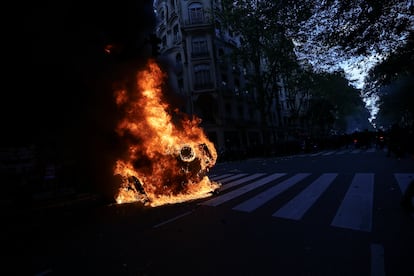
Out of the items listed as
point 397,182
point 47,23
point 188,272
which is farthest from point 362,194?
point 47,23

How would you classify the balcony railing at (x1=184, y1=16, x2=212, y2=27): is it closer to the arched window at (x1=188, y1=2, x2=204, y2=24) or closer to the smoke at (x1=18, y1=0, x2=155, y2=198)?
the arched window at (x1=188, y1=2, x2=204, y2=24)

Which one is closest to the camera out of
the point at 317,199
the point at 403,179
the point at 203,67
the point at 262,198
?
the point at 317,199

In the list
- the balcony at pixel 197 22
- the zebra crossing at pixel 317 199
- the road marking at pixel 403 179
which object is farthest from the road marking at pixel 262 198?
the balcony at pixel 197 22

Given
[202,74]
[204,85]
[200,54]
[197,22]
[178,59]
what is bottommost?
[204,85]

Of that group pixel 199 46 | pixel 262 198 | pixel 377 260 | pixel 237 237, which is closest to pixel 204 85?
pixel 199 46

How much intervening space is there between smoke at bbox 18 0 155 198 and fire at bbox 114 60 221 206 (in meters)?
0.49

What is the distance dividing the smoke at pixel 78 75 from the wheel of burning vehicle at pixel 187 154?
7.98ft

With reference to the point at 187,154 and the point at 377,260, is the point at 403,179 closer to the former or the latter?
the point at 377,260

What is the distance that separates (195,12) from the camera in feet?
103

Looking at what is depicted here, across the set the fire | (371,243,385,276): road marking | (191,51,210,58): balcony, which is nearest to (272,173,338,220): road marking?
(371,243,385,276): road marking

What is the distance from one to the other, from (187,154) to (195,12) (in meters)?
27.7

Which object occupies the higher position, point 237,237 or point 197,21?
point 197,21

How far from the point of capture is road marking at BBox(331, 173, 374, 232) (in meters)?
4.31

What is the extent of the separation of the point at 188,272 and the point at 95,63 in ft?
24.2
